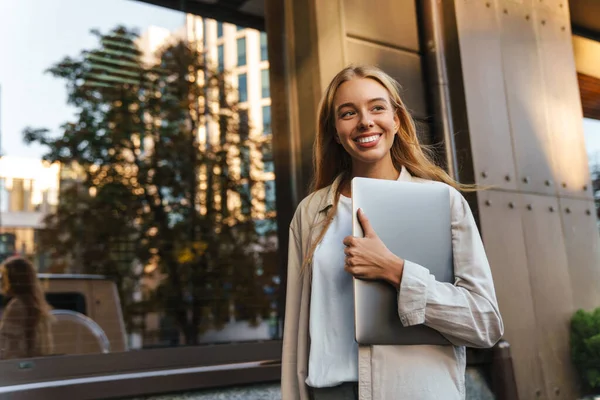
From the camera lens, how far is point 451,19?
4086mm

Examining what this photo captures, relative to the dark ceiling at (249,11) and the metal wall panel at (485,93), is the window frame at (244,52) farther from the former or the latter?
the metal wall panel at (485,93)

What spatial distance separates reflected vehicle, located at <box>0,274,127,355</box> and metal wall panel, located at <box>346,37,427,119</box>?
362cm

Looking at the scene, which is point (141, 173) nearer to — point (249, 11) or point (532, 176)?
point (249, 11)

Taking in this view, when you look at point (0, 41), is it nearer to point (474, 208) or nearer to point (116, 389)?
point (116, 389)

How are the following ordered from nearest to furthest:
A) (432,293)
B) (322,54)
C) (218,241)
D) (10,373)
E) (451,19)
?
1. (432,293)
2. (10,373)
3. (322,54)
4. (451,19)
5. (218,241)

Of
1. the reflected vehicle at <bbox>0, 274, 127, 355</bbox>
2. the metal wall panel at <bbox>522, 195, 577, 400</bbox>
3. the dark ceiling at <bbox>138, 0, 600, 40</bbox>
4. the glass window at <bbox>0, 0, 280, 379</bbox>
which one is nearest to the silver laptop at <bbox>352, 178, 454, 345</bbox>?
the metal wall panel at <bbox>522, 195, 577, 400</bbox>

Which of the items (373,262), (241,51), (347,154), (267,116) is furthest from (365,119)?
(241,51)

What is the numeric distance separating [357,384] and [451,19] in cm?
312

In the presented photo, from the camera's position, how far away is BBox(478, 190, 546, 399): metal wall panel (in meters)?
3.76

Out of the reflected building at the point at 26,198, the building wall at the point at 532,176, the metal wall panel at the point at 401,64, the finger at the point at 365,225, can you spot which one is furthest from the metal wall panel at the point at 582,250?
the reflected building at the point at 26,198

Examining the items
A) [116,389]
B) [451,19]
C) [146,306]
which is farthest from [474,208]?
→ [146,306]

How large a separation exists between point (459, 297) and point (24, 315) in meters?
4.88

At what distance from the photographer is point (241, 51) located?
795cm

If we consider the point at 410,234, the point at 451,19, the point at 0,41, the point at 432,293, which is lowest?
the point at 432,293
